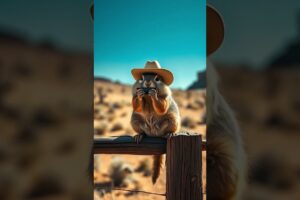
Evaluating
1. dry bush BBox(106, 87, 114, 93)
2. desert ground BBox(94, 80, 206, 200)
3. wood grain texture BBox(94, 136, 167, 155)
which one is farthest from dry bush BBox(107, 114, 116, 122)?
wood grain texture BBox(94, 136, 167, 155)

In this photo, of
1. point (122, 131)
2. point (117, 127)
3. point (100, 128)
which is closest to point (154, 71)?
point (122, 131)

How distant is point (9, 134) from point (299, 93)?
1.41 m

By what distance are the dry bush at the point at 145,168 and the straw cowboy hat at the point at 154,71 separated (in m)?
4.57

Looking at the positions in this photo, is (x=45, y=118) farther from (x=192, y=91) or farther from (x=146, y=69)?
(x=192, y=91)

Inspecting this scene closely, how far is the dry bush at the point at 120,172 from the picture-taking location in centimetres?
656

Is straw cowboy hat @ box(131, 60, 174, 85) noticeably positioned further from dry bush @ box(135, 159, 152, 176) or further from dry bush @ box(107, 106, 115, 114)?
dry bush @ box(107, 106, 115, 114)

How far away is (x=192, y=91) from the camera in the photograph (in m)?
15.1

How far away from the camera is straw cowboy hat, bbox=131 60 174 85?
9.07ft

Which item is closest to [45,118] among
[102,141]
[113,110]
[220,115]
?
[102,141]

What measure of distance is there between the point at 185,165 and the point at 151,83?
1.02 metres

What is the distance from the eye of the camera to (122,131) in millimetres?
9609

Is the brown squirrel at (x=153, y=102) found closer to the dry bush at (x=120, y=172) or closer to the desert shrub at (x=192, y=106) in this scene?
the dry bush at (x=120, y=172)

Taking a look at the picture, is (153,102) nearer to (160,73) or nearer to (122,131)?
(160,73)

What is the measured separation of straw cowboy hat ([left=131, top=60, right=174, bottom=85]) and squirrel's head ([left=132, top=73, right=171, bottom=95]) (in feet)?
0.09
